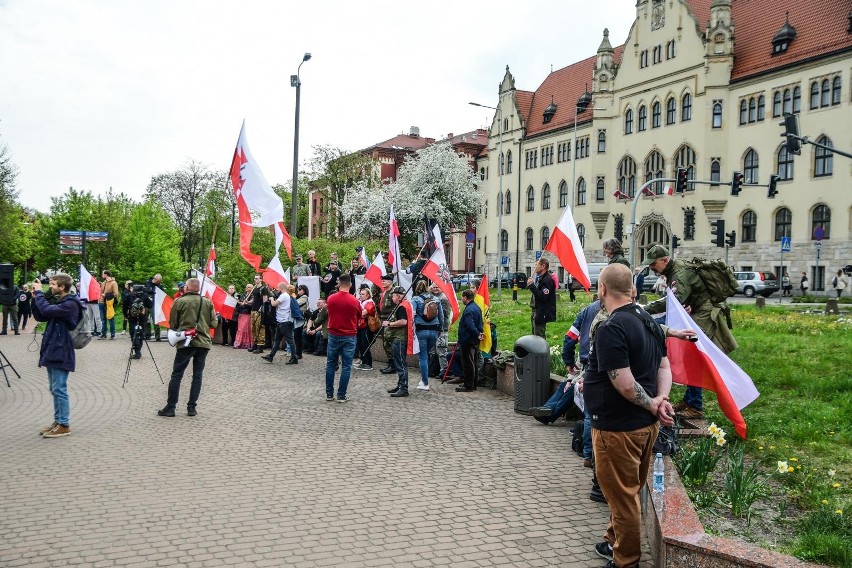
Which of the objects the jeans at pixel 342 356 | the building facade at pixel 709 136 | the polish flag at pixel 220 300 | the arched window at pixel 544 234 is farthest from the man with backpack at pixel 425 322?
the arched window at pixel 544 234

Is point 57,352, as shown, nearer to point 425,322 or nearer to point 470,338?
point 425,322

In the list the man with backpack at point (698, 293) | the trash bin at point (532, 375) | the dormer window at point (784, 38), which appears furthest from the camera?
the dormer window at point (784, 38)

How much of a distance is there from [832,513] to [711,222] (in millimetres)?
48490

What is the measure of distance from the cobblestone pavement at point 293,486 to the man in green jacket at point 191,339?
1.31ft

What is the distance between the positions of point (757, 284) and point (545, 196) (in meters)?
27.5

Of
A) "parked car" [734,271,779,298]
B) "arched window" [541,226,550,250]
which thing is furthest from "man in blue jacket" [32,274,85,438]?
"arched window" [541,226,550,250]

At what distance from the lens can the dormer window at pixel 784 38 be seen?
47656 mm

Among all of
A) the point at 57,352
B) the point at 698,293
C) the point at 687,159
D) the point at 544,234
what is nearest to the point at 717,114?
the point at 687,159

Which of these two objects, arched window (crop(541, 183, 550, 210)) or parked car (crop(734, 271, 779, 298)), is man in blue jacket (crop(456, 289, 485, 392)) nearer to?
parked car (crop(734, 271, 779, 298))

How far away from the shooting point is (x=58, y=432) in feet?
30.4

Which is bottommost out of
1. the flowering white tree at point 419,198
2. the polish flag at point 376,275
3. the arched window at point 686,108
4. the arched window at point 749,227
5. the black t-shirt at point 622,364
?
the black t-shirt at point 622,364

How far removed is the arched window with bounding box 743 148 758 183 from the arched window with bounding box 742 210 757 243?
7.09ft

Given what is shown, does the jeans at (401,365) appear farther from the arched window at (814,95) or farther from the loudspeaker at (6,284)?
the arched window at (814,95)

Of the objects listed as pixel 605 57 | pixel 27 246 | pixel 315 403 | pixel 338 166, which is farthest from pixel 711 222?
pixel 27 246
